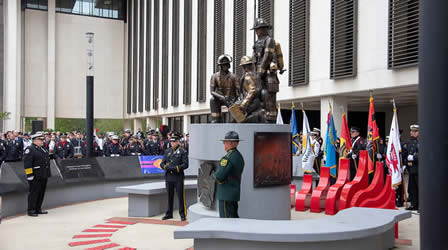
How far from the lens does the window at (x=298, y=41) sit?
17.3 meters

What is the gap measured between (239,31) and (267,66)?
13.9m

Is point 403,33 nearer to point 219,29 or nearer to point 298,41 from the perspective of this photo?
point 298,41

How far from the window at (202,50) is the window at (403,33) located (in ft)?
46.8

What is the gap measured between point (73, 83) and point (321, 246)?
40.1 meters

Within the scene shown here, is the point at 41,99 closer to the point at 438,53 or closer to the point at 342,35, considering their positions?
the point at 342,35

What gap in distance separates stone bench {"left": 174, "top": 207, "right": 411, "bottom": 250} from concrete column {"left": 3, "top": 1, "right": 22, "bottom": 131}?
36.3m

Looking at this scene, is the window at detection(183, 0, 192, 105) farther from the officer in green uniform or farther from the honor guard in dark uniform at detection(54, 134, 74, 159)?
the officer in green uniform

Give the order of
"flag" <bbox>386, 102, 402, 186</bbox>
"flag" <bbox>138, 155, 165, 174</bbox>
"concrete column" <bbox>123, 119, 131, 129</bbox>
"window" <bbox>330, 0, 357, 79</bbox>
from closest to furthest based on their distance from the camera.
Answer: "flag" <bbox>386, 102, 402, 186</bbox>
"flag" <bbox>138, 155, 165, 174</bbox>
"window" <bbox>330, 0, 357, 79</bbox>
"concrete column" <bbox>123, 119, 131, 129</bbox>

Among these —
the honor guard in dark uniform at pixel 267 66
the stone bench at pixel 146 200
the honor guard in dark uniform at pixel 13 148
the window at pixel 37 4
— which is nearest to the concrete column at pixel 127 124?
the window at pixel 37 4

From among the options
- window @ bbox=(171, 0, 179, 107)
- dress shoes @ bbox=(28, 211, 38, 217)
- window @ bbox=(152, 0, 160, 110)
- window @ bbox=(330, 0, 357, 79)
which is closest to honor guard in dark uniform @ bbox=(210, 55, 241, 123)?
dress shoes @ bbox=(28, 211, 38, 217)

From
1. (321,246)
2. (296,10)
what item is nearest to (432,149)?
(321,246)

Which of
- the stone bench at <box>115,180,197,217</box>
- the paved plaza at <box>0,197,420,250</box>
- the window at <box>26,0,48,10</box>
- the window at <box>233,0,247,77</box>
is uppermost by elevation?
the window at <box>26,0,48,10</box>

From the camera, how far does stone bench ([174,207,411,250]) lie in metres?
5.52

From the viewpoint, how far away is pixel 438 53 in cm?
341
